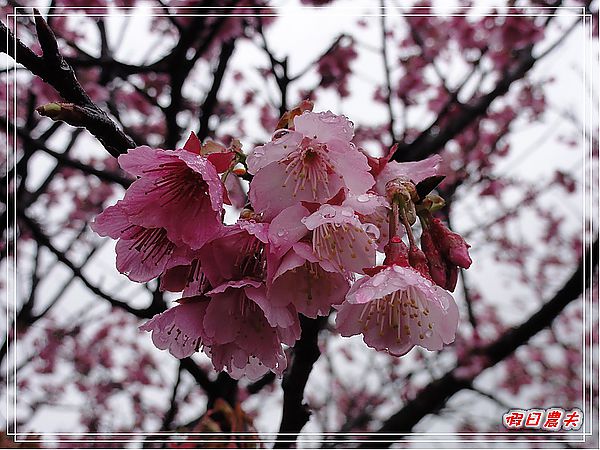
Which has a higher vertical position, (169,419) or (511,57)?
(511,57)

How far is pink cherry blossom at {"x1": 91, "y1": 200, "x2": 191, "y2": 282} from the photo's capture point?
0.68m

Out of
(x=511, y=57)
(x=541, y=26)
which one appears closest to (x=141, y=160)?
(x=541, y=26)

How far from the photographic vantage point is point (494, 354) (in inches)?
83.3

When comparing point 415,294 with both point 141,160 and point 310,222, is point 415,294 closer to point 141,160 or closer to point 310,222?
point 310,222

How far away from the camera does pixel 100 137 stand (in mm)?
665

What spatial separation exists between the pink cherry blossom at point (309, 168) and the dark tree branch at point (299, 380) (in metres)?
0.32

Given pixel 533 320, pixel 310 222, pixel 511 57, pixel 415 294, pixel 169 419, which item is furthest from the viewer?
pixel 511 57

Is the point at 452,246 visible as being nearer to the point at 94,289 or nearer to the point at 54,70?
the point at 54,70

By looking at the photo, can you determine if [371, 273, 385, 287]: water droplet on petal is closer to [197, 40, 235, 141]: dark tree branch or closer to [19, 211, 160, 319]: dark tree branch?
[19, 211, 160, 319]: dark tree branch

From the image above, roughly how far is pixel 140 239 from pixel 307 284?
0.22 metres

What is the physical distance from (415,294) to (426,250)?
60 mm

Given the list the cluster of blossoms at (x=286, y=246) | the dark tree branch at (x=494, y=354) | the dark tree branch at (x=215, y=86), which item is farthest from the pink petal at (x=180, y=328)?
the dark tree branch at (x=215, y=86)

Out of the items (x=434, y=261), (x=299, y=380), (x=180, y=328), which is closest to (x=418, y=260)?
(x=434, y=261)

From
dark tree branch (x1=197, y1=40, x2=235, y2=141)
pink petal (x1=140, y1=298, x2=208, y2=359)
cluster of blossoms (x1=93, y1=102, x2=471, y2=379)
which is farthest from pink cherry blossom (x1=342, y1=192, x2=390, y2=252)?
dark tree branch (x1=197, y1=40, x2=235, y2=141)
